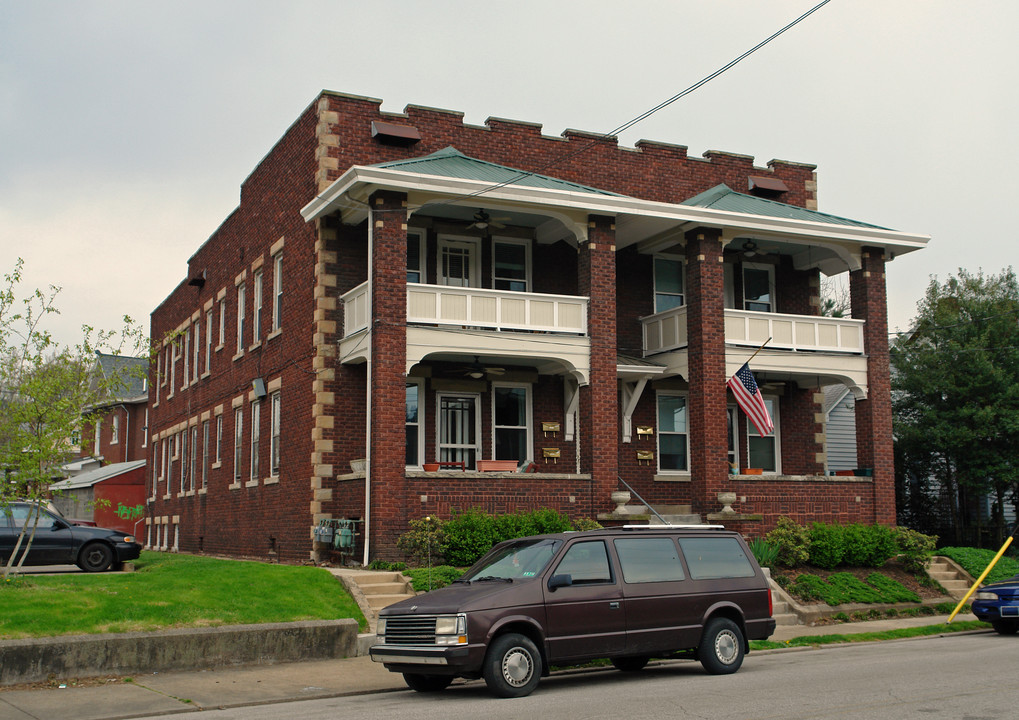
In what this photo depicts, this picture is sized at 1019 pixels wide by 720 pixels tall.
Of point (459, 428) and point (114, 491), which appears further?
point (114, 491)

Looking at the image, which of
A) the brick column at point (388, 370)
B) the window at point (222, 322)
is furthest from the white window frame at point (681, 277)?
the window at point (222, 322)

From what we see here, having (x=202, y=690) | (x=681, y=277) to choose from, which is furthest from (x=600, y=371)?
(x=202, y=690)

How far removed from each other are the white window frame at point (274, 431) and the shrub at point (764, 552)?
1058cm

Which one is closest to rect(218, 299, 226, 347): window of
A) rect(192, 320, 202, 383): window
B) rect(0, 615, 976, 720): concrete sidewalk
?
rect(192, 320, 202, 383): window

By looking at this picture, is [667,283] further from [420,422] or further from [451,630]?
[451,630]

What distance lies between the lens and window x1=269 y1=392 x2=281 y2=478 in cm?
2420

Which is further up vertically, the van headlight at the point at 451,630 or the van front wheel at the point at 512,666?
the van headlight at the point at 451,630

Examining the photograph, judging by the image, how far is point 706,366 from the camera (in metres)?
22.4

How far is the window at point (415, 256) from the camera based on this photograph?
22469mm

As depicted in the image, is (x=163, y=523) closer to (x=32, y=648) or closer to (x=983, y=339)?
(x=32, y=648)

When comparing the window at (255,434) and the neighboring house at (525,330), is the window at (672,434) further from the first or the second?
the window at (255,434)

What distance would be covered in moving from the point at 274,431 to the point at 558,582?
14.3 meters

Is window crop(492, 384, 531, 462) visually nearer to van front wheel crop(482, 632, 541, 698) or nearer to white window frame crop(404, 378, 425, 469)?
white window frame crop(404, 378, 425, 469)

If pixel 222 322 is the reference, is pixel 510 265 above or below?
above
